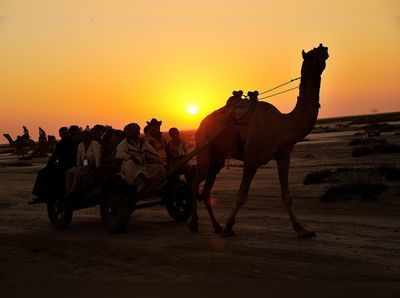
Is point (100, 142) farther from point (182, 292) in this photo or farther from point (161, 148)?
point (182, 292)

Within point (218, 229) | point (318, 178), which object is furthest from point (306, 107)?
point (318, 178)

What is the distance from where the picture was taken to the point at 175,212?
43.5ft

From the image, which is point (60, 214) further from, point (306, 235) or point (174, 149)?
point (306, 235)

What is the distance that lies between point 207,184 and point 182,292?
217 inches

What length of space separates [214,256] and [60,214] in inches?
215

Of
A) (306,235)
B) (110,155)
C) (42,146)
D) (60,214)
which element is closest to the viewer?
(306,235)

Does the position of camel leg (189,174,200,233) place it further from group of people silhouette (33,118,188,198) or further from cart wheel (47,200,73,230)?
cart wheel (47,200,73,230)

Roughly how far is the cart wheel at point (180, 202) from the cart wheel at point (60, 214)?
195 centimetres

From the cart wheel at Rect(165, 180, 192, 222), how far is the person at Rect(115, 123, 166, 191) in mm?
681

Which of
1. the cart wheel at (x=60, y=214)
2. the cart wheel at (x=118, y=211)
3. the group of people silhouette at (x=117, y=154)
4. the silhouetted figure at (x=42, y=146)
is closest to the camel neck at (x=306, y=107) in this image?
the group of people silhouette at (x=117, y=154)

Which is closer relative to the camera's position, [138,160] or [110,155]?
[138,160]

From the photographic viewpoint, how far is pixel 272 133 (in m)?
11.0

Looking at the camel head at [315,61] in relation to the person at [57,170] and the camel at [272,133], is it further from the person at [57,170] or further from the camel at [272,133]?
the person at [57,170]

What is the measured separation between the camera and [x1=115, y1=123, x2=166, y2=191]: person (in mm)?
12203
